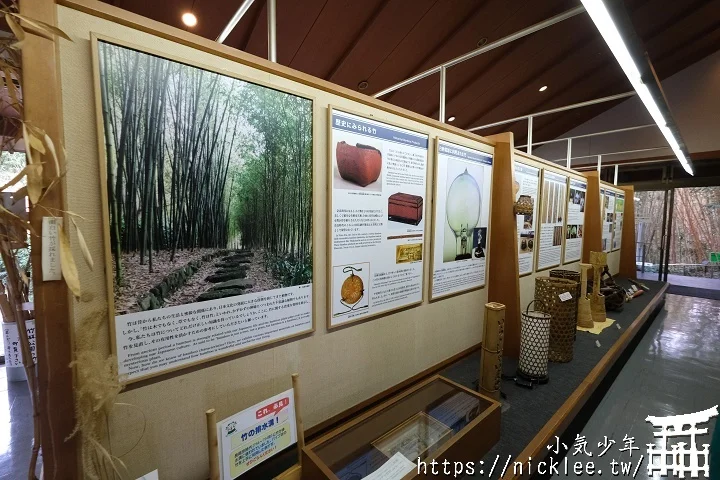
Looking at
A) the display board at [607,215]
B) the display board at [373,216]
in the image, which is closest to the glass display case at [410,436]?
the display board at [373,216]

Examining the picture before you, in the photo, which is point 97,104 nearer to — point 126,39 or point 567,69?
point 126,39

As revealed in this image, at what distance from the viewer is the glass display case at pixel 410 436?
3.31 ft

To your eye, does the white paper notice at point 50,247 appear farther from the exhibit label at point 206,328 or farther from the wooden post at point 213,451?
the wooden post at point 213,451

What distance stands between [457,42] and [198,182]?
10.1 feet

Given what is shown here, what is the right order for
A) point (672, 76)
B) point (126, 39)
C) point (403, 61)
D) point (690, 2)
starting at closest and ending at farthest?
point (126, 39) → point (403, 61) → point (690, 2) → point (672, 76)

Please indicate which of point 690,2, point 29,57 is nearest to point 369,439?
point 29,57

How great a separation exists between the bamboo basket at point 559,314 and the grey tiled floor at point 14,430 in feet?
9.74

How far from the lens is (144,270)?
837 millimetres

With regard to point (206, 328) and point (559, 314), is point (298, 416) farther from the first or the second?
point (559, 314)

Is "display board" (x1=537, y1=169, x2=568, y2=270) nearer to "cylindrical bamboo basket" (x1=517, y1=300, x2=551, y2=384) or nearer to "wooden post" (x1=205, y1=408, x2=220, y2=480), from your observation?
"cylindrical bamboo basket" (x1=517, y1=300, x2=551, y2=384)

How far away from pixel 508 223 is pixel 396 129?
111cm

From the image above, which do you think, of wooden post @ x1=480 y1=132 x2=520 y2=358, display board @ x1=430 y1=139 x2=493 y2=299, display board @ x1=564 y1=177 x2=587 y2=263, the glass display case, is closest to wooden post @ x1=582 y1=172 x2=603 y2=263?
display board @ x1=564 y1=177 x2=587 y2=263

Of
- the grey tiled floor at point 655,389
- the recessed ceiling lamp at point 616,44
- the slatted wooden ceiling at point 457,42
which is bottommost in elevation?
the grey tiled floor at point 655,389

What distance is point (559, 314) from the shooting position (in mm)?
1938
